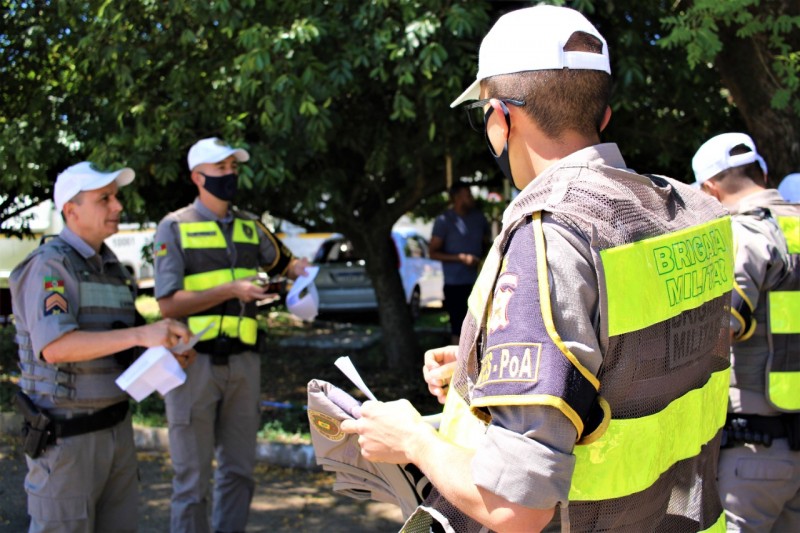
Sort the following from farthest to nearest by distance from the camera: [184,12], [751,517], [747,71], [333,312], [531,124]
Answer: [333,312] < [184,12] < [747,71] < [751,517] < [531,124]

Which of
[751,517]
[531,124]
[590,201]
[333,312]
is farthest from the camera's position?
[333,312]

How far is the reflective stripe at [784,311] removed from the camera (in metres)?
3.09

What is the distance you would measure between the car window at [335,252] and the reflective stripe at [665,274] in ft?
42.1

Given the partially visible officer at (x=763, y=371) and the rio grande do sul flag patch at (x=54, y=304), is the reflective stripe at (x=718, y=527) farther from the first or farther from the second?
the rio grande do sul flag patch at (x=54, y=304)

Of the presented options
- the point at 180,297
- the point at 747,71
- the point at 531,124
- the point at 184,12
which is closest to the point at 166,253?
the point at 180,297

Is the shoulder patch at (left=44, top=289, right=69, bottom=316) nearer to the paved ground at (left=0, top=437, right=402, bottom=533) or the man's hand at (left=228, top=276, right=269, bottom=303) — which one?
the man's hand at (left=228, top=276, right=269, bottom=303)

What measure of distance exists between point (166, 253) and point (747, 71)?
13.0ft

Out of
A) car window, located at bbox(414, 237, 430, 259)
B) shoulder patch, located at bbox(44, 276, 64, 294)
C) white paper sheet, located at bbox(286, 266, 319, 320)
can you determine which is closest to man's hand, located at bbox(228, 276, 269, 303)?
white paper sheet, located at bbox(286, 266, 319, 320)

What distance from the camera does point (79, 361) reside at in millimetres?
3441

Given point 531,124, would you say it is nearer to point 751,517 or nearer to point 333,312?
point 751,517

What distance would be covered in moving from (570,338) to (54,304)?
2.65m

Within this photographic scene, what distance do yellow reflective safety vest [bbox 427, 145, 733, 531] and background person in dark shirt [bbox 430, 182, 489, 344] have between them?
6200 mm

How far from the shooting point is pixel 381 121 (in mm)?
7246

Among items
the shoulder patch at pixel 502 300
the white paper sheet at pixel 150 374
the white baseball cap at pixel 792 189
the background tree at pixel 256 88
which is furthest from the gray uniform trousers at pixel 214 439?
the shoulder patch at pixel 502 300
